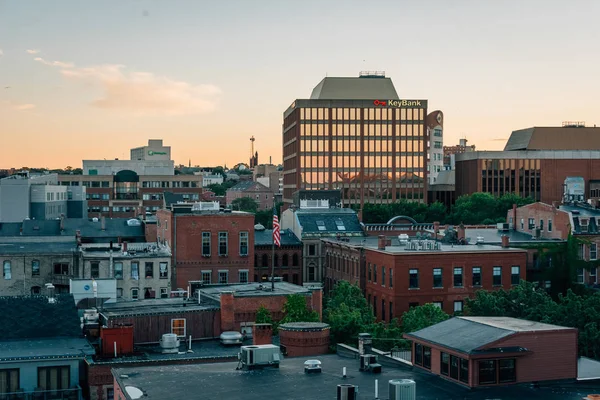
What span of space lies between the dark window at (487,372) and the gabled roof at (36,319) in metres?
23.3

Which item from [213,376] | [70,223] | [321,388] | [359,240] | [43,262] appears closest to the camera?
[321,388]

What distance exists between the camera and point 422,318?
75.2 m

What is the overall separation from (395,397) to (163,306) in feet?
94.5

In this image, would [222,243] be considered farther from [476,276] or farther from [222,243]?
[476,276]

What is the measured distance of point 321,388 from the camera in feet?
127

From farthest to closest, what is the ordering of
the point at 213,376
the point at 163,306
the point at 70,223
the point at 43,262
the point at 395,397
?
the point at 70,223 → the point at 43,262 → the point at 163,306 → the point at 213,376 → the point at 395,397

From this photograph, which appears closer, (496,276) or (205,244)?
(496,276)

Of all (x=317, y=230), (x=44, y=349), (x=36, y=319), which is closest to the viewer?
(x=44, y=349)

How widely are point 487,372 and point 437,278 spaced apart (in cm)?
5137

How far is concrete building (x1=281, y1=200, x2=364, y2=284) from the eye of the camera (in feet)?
376

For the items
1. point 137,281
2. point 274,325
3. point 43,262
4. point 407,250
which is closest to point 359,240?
point 407,250

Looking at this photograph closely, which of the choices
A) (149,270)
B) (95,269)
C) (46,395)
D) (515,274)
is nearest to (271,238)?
(149,270)

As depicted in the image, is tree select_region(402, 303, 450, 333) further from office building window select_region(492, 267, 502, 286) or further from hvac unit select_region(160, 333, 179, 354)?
hvac unit select_region(160, 333, 179, 354)

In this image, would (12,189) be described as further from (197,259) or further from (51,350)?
(51,350)
